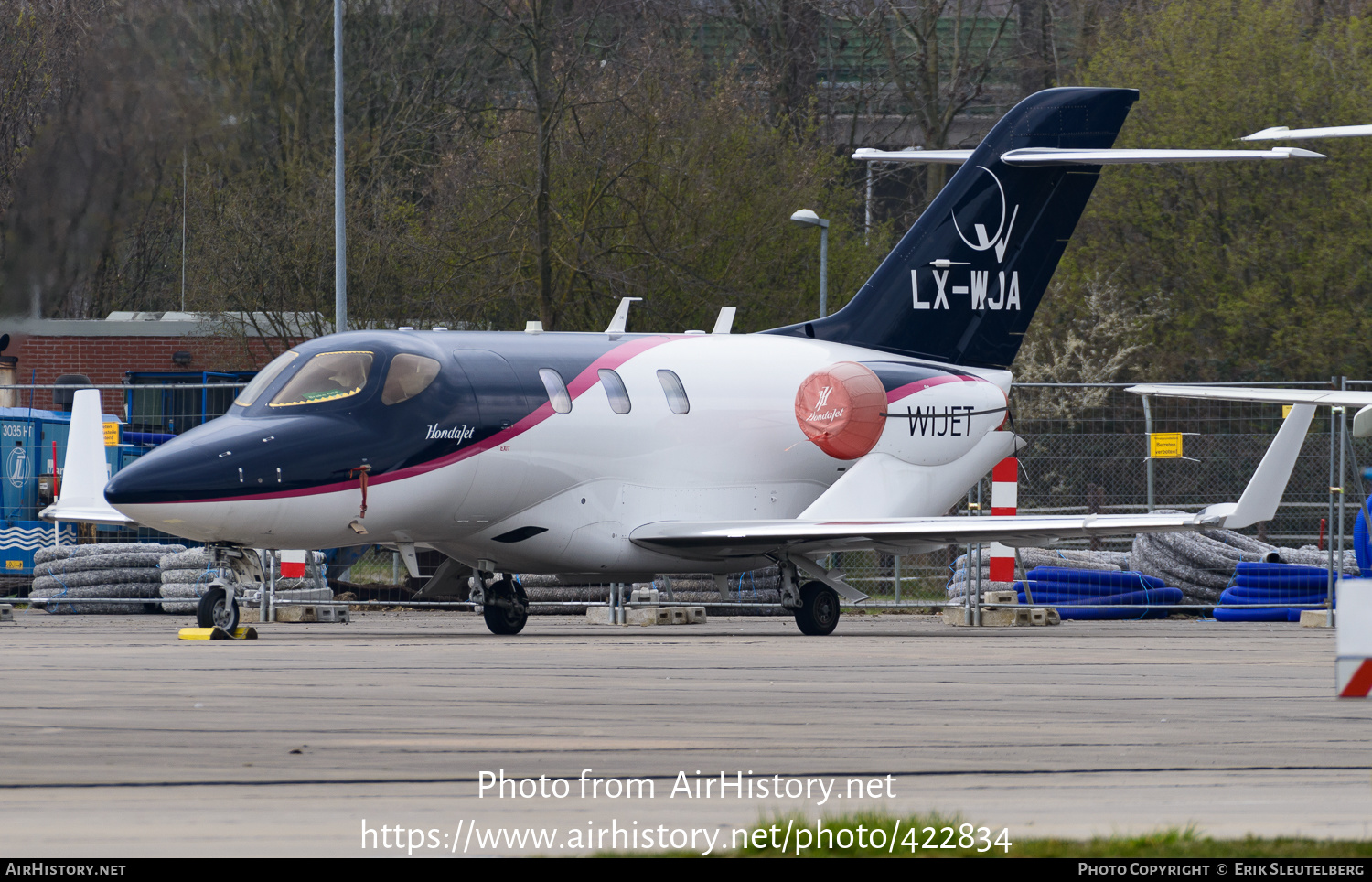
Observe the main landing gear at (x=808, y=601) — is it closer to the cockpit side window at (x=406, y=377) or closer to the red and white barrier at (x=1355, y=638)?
the cockpit side window at (x=406, y=377)

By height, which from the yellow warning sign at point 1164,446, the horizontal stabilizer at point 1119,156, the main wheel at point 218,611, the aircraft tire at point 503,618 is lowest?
the aircraft tire at point 503,618

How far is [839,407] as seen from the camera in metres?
19.8

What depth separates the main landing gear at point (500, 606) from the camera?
1869 cm

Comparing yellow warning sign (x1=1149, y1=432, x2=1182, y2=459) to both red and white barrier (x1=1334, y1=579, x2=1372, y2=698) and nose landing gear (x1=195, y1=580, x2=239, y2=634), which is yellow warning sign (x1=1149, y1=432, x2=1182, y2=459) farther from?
red and white barrier (x1=1334, y1=579, x2=1372, y2=698)

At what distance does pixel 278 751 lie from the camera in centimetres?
785

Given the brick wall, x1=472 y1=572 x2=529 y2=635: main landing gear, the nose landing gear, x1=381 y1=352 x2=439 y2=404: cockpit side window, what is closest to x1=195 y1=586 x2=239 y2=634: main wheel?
the nose landing gear

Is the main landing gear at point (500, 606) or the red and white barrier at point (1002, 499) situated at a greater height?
the red and white barrier at point (1002, 499)

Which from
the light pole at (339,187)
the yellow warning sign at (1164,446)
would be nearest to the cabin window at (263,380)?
the yellow warning sign at (1164,446)

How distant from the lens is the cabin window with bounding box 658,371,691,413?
62.5 ft

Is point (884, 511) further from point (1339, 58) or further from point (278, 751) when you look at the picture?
point (1339, 58)

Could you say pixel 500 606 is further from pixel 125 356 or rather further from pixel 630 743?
pixel 125 356

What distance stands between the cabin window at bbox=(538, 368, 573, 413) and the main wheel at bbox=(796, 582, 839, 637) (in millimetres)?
2967

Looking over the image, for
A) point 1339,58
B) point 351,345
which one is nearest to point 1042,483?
point 351,345

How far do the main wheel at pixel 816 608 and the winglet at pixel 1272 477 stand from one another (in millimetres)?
4159
